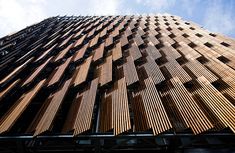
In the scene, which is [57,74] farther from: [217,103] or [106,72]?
[217,103]

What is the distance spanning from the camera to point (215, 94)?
10.2 metres

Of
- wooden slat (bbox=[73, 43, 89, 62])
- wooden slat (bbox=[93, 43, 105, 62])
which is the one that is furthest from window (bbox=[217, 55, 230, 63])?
wooden slat (bbox=[73, 43, 89, 62])

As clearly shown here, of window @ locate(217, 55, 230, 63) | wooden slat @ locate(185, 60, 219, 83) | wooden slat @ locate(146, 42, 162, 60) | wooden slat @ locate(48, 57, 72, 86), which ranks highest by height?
wooden slat @ locate(146, 42, 162, 60)

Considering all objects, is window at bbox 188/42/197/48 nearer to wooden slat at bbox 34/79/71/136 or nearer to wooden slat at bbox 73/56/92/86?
wooden slat at bbox 73/56/92/86

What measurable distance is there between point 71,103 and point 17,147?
3703 millimetres

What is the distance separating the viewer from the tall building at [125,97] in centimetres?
888

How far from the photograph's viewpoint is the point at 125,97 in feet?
37.1

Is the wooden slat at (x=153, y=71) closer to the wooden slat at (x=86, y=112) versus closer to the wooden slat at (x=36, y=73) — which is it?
the wooden slat at (x=86, y=112)

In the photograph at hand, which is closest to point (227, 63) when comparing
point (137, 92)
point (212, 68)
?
point (212, 68)

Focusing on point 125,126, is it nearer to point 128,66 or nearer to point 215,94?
point 215,94

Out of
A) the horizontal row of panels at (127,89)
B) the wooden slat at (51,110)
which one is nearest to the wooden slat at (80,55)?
the horizontal row of panels at (127,89)

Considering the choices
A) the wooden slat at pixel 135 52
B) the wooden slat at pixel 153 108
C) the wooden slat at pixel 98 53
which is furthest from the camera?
the wooden slat at pixel 98 53

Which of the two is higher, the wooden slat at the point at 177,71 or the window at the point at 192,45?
the window at the point at 192,45

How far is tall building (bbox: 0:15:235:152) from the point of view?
8883 mm
